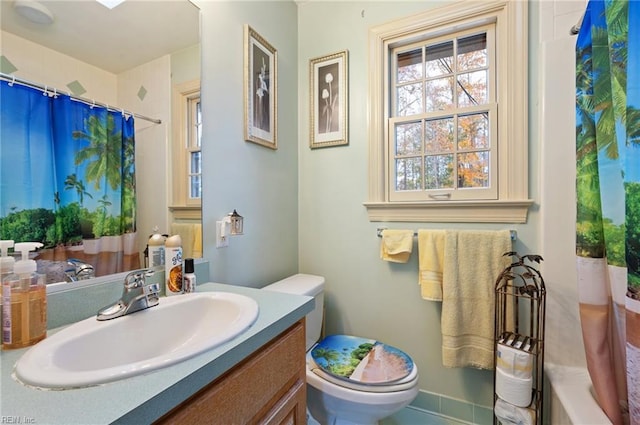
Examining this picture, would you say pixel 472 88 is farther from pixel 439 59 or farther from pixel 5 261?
pixel 5 261

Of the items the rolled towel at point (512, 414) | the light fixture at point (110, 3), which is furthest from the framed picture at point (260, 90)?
the rolled towel at point (512, 414)

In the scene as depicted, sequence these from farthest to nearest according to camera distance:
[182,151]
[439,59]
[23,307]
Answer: [439,59]
[182,151]
[23,307]

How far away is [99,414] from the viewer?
0.38 meters

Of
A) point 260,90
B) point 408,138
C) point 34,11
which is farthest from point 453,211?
point 34,11

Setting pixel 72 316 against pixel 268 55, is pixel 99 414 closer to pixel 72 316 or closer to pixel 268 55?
pixel 72 316

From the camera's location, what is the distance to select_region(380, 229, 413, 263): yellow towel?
4.78 feet

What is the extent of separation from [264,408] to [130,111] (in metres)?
0.94

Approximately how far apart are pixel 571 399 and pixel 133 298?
1471 mm

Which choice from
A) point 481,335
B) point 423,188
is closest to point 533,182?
point 423,188

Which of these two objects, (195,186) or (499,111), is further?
(499,111)

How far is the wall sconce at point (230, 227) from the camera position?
1.21m

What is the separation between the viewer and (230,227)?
1234mm

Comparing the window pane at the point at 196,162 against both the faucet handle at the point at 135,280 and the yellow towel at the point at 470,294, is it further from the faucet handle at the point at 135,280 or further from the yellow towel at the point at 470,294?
the yellow towel at the point at 470,294

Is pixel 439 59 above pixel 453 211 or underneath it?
above
